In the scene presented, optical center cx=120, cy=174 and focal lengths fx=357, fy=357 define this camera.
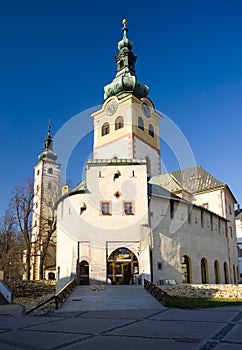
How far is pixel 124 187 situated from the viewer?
2527 cm

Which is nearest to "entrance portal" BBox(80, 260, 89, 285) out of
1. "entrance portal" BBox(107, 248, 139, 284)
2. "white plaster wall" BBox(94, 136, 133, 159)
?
"entrance portal" BBox(107, 248, 139, 284)

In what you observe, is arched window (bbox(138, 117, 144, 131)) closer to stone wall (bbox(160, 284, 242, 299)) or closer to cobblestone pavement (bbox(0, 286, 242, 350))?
stone wall (bbox(160, 284, 242, 299))

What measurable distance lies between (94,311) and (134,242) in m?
9.62

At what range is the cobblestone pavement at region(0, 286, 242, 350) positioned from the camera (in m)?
7.79

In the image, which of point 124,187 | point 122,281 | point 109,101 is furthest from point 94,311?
point 109,101

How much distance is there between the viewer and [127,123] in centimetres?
4144

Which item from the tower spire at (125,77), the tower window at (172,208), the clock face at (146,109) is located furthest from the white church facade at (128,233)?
the tower spire at (125,77)

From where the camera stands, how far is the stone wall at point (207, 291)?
20891 millimetres

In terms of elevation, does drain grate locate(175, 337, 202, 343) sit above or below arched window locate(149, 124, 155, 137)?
below

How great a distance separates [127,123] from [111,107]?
3.58 meters

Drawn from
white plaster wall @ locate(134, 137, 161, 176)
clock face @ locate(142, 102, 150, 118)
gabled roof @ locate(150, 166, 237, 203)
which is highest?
clock face @ locate(142, 102, 150, 118)

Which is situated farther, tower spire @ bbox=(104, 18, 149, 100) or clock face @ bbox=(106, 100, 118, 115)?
tower spire @ bbox=(104, 18, 149, 100)

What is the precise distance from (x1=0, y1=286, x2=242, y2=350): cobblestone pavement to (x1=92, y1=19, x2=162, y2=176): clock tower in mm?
27344

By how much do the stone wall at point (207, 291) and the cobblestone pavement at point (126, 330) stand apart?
7121 mm
